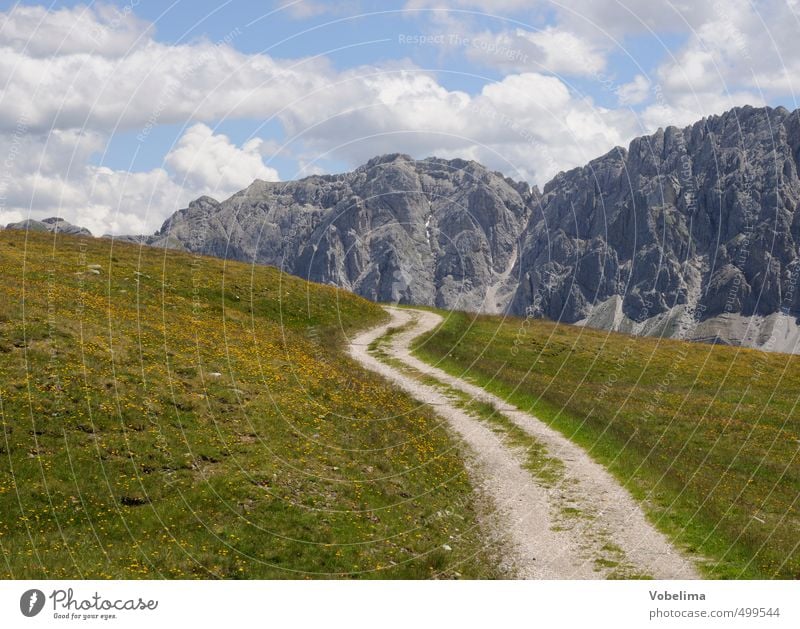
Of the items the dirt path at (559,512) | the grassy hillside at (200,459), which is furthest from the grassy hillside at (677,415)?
the grassy hillside at (200,459)

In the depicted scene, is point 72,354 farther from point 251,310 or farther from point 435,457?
point 251,310

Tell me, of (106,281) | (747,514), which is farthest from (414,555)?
(106,281)

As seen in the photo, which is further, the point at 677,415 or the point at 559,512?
the point at 677,415

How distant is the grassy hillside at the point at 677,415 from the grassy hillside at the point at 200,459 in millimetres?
8193

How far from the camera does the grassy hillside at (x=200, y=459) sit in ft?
73.6

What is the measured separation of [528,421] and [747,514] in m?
14.6

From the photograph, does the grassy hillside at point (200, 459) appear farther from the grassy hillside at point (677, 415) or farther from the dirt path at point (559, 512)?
the grassy hillside at point (677, 415)

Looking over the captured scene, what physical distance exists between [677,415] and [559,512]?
2309 centimetres

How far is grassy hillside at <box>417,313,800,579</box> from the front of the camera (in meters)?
27.5

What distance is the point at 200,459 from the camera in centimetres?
2764

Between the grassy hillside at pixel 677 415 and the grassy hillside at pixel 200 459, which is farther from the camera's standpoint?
the grassy hillside at pixel 677 415

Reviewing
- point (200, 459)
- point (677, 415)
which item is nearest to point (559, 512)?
point (200, 459)

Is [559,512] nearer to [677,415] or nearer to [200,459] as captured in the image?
[200,459]
